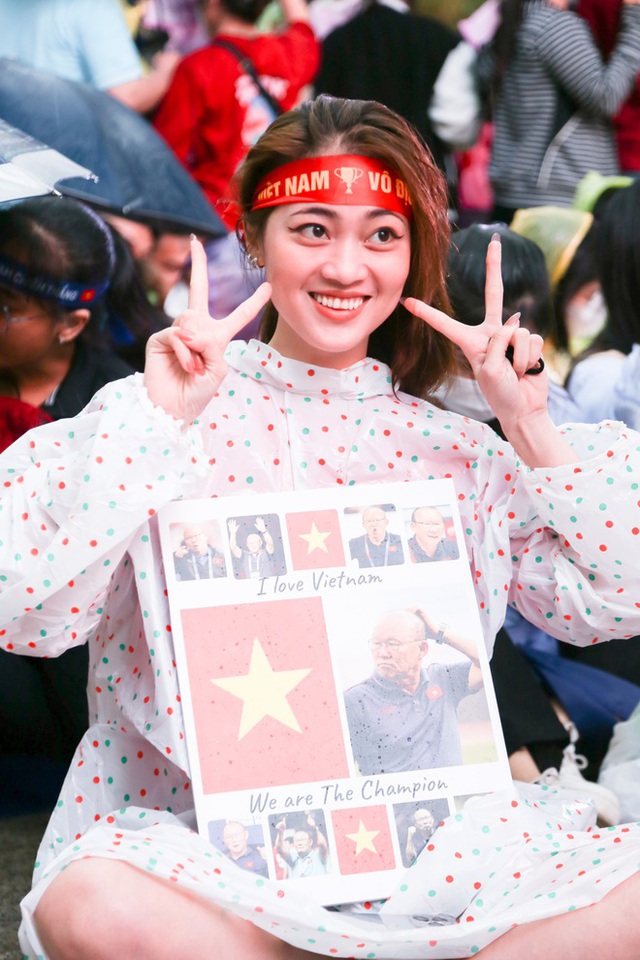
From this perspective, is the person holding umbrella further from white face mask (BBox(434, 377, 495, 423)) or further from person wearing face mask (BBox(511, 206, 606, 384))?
person wearing face mask (BBox(511, 206, 606, 384))

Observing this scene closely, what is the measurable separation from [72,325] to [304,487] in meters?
0.84

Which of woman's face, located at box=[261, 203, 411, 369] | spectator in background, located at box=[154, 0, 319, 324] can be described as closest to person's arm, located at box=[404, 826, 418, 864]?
woman's face, located at box=[261, 203, 411, 369]

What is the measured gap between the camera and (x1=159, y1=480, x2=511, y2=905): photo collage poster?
1.45 m

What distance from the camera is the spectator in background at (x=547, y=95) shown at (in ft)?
8.94

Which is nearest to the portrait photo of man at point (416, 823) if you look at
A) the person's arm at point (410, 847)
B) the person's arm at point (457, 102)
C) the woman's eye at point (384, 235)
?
the person's arm at point (410, 847)

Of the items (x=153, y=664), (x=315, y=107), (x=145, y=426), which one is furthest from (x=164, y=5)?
(x=153, y=664)

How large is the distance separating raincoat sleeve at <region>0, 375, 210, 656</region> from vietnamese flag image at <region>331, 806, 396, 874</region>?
415mm

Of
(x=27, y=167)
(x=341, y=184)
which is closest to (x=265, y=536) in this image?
(x=341, y=184)

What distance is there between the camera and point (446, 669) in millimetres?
1557

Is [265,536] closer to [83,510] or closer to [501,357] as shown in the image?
[83,510]

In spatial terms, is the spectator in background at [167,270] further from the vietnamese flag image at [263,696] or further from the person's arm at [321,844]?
the person's arm at [321,844]

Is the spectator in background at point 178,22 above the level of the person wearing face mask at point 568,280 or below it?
above

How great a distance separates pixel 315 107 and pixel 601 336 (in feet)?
3.82

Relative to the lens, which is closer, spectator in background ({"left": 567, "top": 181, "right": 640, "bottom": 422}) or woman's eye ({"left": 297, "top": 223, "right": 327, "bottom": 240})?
woman's eye ({"left": 297, "top": 223, "right": 327, "bottom": 240})
